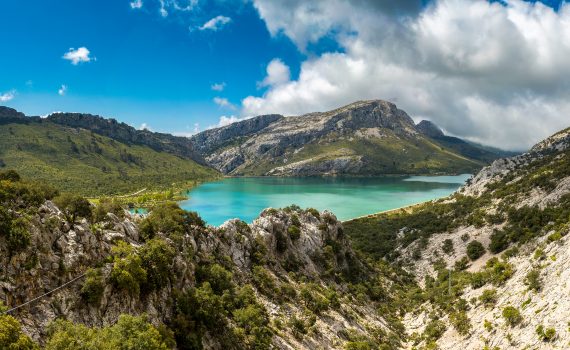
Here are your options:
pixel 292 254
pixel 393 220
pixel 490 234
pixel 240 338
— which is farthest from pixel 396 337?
pixel 393 220

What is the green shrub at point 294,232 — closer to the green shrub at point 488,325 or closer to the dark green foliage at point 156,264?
the green shrub at point 488,325

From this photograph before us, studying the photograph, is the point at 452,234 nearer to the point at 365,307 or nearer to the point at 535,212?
the point at 535,212

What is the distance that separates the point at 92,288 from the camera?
30.0 metres

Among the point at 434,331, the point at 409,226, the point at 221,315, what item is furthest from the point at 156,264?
the point at 409,226

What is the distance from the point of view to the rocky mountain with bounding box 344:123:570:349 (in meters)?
43.8

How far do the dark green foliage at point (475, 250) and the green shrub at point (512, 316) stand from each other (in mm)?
48720

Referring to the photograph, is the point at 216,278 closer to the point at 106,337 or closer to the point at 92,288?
the point at 92,288

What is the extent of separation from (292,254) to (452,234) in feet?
192

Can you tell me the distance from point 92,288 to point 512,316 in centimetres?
4702

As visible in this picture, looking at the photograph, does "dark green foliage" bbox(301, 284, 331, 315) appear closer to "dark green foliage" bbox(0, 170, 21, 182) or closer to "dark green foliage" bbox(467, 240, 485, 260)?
"dark green foliage" bbox(0, 170, 21, 182)

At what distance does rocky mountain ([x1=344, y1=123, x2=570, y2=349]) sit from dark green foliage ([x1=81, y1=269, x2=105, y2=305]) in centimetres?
4209

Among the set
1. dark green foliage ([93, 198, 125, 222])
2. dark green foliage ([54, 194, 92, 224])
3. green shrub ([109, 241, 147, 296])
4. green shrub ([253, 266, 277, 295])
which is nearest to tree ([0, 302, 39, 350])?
green shrub ([109, 241, 147, 296])

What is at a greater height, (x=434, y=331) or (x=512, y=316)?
(x=512, y=316)

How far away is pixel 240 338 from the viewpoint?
39594mm
